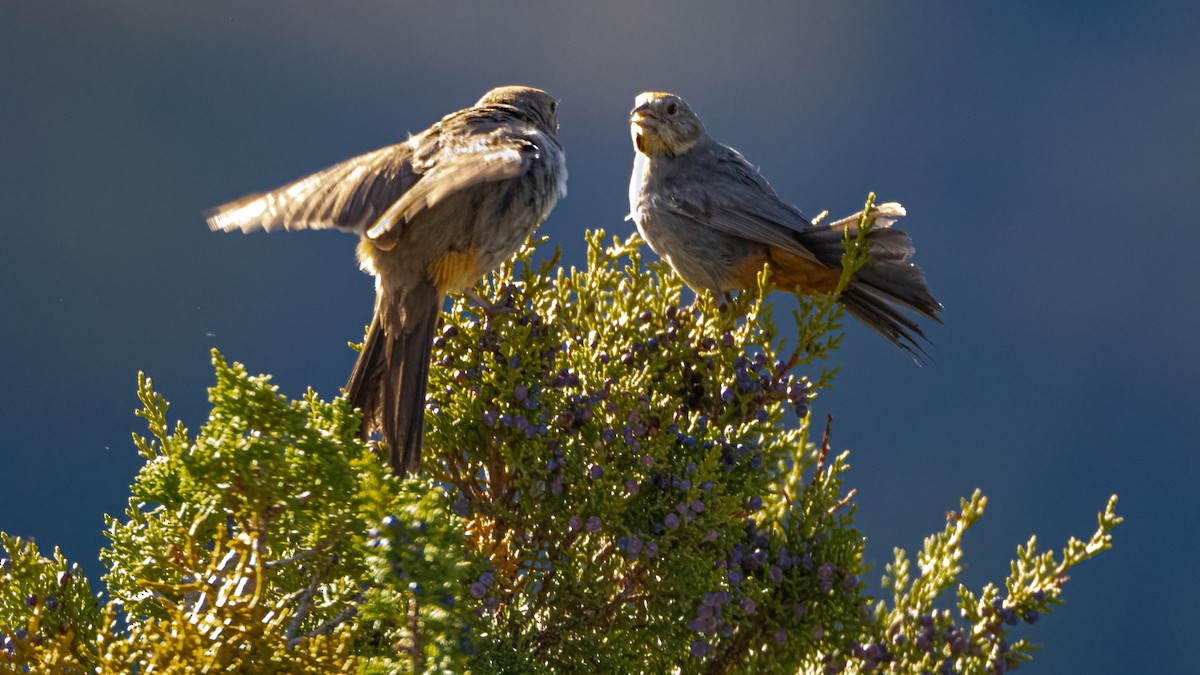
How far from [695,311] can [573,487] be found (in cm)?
70

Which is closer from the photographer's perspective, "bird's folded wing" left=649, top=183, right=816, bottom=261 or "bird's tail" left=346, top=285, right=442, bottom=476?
"bird's tail" left=346, top=285, right=442, bottom=476

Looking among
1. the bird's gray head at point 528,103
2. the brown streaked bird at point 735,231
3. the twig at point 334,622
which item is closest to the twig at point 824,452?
the brown streaked bird at point 735,231

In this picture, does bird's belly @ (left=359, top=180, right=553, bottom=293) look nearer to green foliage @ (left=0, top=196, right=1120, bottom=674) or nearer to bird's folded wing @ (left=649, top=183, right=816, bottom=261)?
green foliage @ (left=0, top=196, right=1120, bottom=674)

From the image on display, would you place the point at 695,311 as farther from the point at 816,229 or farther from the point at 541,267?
the point at 816,229

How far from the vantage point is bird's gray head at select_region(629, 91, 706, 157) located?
3.50 meters

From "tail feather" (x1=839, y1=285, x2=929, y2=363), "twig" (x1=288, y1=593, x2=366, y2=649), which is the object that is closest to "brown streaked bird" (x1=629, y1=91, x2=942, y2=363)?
"tail feather" (x1=839, y1=285, x2=929, y2=363)

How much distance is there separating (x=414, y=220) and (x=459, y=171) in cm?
45

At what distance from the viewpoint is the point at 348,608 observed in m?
1.59

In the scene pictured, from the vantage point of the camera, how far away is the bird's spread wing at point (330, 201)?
6.93ft

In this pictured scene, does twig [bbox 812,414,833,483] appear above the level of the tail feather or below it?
below

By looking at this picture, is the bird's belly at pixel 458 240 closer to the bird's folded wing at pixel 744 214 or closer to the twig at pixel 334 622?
the bird's folded wing at pixel 744 214

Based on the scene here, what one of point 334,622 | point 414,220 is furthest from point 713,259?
point 334,622

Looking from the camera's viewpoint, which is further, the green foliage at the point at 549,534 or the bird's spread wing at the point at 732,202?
the bird's spread wing at the point at 732,202

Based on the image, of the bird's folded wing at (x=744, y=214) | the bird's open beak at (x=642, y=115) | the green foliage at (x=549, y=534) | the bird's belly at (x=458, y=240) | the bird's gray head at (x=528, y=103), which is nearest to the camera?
the green foliage at (x=549, y=534)
